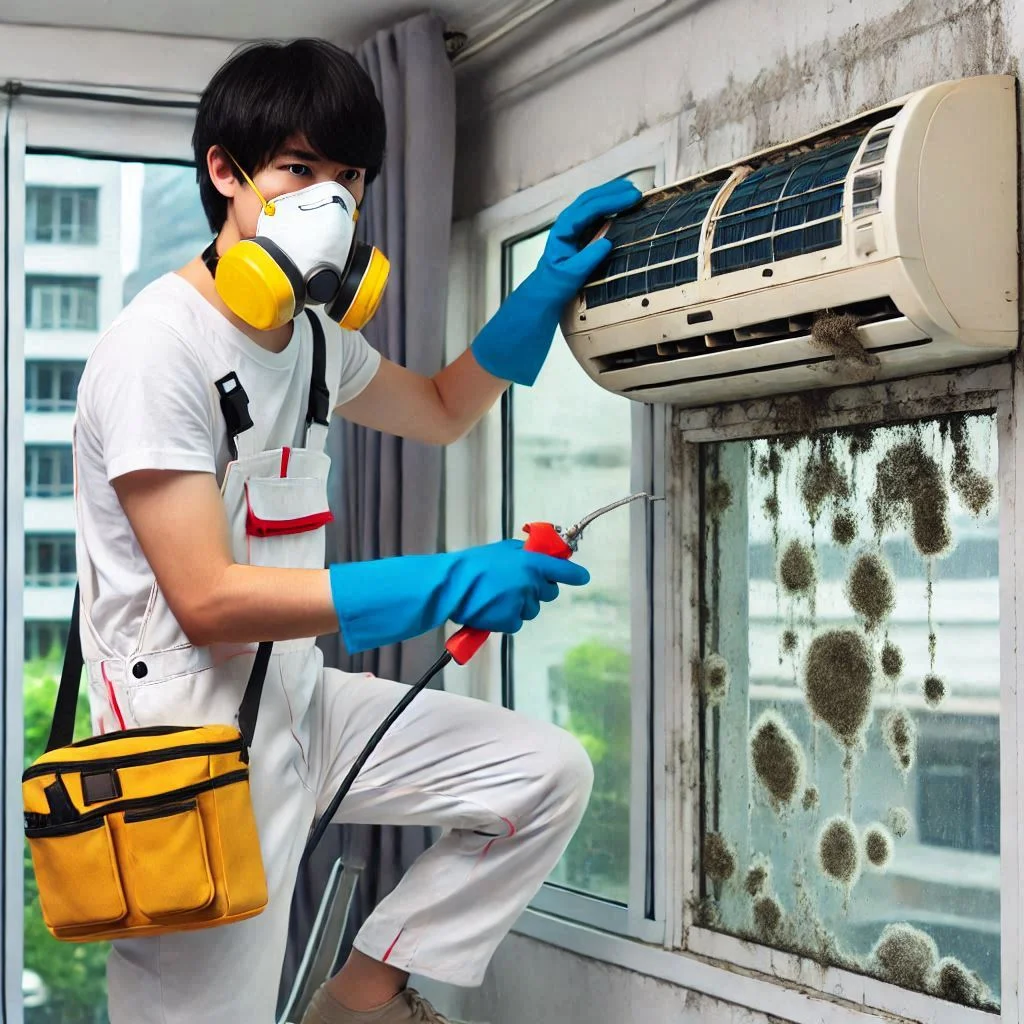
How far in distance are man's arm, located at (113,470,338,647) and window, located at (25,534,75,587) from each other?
1.30 metres

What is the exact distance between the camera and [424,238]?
2.55 meters

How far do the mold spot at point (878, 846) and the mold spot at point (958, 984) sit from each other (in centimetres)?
15

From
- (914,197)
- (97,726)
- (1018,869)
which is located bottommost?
(1018,869)

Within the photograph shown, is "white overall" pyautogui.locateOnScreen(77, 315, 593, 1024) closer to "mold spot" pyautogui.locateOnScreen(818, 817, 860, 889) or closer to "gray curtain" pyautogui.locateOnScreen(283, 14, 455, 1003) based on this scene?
"mold spot" pyautogui.locateOnScreen(818, 817, 860, 889)

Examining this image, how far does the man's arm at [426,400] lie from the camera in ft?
6.81

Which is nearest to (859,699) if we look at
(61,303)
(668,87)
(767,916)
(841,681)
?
(841,681)

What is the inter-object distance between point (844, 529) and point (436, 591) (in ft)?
2.03

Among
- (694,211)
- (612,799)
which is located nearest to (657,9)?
(694,211)

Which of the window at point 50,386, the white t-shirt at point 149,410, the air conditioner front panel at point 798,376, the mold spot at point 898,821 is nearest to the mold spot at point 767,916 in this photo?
the mold spot at point 898,821

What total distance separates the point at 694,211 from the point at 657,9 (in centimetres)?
60

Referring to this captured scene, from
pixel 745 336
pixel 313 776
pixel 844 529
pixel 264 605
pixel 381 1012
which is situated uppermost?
pixel 745 336

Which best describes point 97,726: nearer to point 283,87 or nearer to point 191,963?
point 191,963

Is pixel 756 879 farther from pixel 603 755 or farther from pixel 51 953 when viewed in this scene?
pixel 51 953

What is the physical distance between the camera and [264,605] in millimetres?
1530
